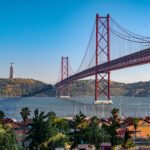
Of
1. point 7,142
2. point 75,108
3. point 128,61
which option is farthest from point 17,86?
point 7,142

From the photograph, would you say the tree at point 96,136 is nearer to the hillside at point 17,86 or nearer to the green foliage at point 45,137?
the green foliage at point 45,137

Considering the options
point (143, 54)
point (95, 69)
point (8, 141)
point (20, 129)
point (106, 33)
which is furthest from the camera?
point (106, 33)

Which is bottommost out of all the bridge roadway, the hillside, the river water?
the river water

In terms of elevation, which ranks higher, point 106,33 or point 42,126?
point 106,33

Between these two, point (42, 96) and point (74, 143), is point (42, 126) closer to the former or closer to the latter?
point (74, 143)

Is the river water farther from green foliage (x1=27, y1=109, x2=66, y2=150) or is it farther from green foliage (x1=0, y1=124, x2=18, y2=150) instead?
green foliage (x1=0, y1=124, x2=18, y2=150)

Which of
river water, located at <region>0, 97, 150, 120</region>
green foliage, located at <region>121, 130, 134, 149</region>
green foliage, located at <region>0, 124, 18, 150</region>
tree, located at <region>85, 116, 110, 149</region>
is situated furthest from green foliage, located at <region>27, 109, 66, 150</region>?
river water, located at <region>0, 97, 150, 120</region>

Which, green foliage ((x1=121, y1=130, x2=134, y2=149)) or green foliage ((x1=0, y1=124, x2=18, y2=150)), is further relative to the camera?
green foliage ((x1=121, y1=130, x2=134, y2=149))

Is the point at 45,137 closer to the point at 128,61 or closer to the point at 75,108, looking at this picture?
the point at 128,61

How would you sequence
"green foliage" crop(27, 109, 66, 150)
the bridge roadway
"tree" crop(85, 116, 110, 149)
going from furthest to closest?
the bridge roadway
"tree" crop(85, 116, 110, 149)
"green foliage" crop(27, 109, 66, 150)

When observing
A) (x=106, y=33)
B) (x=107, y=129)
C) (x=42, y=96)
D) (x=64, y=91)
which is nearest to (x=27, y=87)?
(x=42, y=96)

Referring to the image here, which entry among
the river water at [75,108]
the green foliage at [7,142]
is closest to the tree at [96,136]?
the green foliage at [7,142]
